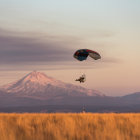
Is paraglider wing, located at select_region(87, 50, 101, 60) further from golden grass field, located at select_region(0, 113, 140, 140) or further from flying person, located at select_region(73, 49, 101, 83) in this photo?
golden grass field, located at select_region(0, 113, 140, 140)

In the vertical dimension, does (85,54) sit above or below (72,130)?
above

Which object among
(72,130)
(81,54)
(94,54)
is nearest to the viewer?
(72,130)

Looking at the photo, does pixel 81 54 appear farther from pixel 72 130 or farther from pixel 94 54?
pixel 72 130

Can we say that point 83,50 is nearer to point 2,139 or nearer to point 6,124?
point 6,124

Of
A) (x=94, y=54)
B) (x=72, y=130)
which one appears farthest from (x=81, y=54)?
(x=72, y=130)

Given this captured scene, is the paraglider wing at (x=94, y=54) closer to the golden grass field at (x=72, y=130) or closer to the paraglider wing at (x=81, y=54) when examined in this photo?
the paraglider wing at (x=81, y=54)

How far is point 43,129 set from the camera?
54.4 feet

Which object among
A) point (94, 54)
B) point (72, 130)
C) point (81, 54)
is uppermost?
point (81, 54)

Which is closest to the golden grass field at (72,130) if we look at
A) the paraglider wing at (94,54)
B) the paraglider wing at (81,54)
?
the paraglider wing at (94,54)

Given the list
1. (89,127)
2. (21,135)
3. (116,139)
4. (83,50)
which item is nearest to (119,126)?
(89,127)

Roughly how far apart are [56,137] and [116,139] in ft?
7.48

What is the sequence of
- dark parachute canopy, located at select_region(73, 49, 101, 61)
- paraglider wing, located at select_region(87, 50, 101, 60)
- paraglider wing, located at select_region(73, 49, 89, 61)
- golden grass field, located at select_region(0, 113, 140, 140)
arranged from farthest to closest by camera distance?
paraglider wing, located at select_region(73, 49, 89, 61) < dark parachute canopy, located at select_region(73, 49, 101, 61) < paraglider wing, located at select_region(87, 50, 101, 60) < golden grass field, located at select_region(0, 113, 140, 140)

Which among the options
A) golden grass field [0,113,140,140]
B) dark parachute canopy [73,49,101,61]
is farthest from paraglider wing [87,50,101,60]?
golden grass field [0,113,140,140]

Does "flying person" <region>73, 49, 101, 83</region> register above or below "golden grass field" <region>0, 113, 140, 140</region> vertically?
above
